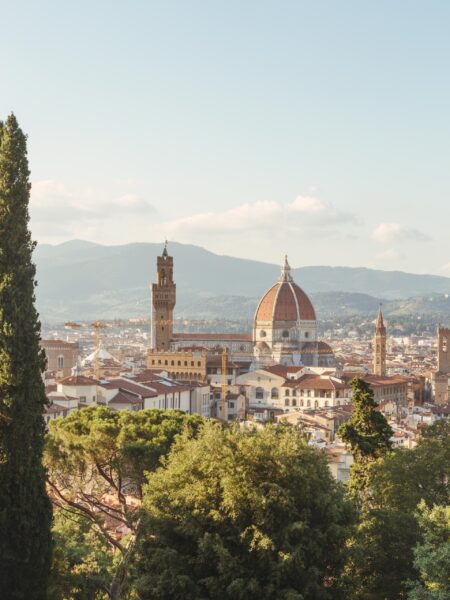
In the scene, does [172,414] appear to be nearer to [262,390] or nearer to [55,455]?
[55,455]

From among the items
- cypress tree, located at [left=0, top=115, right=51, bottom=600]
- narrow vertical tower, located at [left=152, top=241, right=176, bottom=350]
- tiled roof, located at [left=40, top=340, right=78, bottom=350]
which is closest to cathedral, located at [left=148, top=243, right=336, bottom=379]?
narrow vertical tower, located at [left=152, top=241, right=176, bottom=350]

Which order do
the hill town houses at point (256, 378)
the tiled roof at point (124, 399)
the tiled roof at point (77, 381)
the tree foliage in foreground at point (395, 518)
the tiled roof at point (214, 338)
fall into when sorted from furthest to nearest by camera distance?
the tiled roof at point (214, 338) < the hill town houses at point (256, 378) < the tiled roof at point (77, 381) < the tiled roof at point (124, 399) < the tree foliage in foreground at point (395, 518)

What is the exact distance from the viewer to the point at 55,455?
19.3m

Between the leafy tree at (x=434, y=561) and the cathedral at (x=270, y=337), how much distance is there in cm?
6745

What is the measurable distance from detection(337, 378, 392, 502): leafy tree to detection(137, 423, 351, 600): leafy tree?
259 inches

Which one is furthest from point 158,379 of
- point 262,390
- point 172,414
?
point 172,414

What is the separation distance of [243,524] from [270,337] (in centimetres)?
7261

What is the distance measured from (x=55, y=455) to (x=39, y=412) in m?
4.68

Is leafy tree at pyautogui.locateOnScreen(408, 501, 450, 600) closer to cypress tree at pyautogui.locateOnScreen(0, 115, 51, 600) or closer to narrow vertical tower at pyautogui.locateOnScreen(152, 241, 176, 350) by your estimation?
cypress tree at pyautogui.locateOnScreen(0, 115, 51, 600)

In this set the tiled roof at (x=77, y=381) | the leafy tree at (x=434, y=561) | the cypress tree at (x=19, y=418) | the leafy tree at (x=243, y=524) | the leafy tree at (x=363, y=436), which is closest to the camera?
the cypress tree at (x=19, y=418)

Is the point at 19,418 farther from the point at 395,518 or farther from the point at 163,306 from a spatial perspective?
the point at 163,306

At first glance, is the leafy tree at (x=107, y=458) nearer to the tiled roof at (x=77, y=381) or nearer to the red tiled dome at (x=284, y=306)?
the tiled roof at (x=77, y=381)

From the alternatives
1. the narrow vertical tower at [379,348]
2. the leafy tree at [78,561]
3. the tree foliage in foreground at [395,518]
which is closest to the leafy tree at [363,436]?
the tree foliage in foreground at [395,518]

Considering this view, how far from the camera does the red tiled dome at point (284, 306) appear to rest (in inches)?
3462
